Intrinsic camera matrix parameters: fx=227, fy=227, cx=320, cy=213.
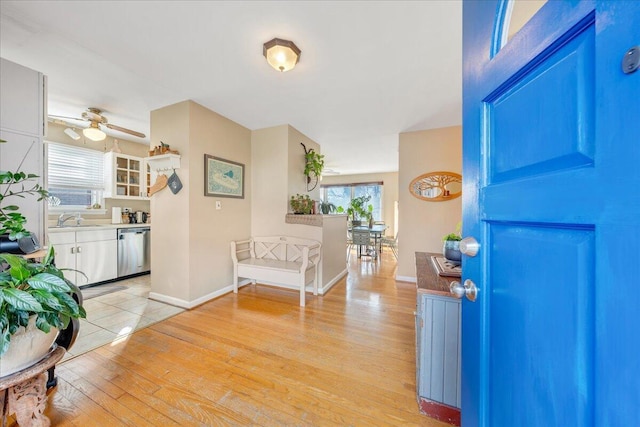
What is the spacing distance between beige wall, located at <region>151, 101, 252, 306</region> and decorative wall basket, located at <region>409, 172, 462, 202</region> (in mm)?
2952

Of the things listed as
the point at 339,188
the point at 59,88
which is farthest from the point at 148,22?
the point at 339,188

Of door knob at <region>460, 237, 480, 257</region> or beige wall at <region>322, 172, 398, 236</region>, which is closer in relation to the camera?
door knob at <region>460, 237, 480, 257</region>

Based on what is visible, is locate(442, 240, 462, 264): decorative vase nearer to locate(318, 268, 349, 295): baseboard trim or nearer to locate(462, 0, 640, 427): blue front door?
locate(462, 0, 640, 427): blue front door

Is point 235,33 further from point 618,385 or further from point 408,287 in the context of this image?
point 408,287

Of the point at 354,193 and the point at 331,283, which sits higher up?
the point at 354,193

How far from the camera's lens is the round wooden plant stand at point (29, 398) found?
103cm

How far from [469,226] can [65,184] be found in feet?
16.6

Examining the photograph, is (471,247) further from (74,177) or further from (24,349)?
(74,177)

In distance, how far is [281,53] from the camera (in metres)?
1.76

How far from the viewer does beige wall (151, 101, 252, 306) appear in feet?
8.76

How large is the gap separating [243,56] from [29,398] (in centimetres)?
245

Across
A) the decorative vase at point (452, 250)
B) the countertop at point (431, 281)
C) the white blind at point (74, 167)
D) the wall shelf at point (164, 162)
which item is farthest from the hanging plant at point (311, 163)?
the white blind at point (74, 167)

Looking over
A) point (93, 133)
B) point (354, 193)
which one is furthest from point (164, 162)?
point (354, 193)

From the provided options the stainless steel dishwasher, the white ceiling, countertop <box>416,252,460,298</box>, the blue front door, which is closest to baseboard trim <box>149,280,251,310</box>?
the stainless steel dishwasher
